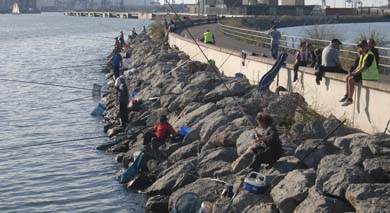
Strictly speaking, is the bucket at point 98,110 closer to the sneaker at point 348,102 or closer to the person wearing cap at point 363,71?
the sneaker at point 348,102

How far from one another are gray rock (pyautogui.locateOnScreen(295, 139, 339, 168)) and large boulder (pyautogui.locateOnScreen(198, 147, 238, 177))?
1877 millimetres

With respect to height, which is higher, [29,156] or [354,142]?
[354,142]

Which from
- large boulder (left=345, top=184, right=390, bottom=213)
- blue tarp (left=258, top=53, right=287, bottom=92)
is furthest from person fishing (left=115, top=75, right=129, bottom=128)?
large boulder (left=345, top=184, right=390, bottom=213)

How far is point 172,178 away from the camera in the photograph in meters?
15.4

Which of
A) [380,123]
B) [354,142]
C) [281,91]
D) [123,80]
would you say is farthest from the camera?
[123,80]

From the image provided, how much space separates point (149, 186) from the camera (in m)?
16.3

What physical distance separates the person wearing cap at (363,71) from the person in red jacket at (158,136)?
4.55 meters

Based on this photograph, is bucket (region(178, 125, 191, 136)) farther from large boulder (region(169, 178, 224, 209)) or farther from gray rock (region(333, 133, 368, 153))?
gray rock (region(333, 133, 368, 153))

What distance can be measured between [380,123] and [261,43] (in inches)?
839

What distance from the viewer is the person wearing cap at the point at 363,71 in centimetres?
1557

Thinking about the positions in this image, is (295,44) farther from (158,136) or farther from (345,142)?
(345,142)

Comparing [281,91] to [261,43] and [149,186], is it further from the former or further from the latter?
[261,43]

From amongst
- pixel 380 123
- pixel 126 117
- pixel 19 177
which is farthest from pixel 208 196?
pixel 126 117

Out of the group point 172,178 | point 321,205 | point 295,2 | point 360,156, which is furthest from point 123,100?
point 295,2
